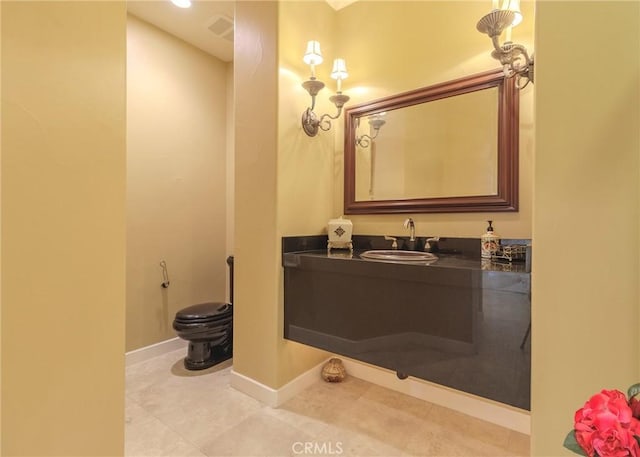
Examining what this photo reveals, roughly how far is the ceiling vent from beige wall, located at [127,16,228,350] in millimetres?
337

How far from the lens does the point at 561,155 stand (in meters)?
0.86

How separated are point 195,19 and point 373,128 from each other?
66.2 inches

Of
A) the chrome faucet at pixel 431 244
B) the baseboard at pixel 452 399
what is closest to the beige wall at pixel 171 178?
the baseboard at pixel 452 399

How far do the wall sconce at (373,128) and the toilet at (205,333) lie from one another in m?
1.63

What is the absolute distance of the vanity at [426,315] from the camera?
1062 millimetres

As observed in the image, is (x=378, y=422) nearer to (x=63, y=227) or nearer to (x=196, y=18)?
(x=63, y=227)

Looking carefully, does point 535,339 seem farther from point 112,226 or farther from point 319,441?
point 112,226

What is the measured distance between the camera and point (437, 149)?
175 cm

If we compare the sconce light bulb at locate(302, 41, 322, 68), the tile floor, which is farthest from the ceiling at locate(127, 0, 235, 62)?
the tile floor

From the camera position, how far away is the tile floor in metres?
1.35

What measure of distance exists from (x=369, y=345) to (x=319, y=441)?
54 centimetres

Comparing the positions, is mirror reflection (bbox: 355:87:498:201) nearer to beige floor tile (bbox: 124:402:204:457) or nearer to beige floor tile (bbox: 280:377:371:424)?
beige floor tile (bbox: 280:377:371:424)

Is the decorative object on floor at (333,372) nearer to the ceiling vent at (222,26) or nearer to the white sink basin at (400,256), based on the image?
the white sink basin at (400,256)

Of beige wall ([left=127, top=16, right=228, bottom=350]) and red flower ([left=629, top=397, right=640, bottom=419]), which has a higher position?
beige wall ([left=127, top=16, right=228, bottom=350])
